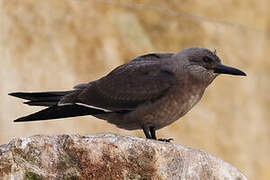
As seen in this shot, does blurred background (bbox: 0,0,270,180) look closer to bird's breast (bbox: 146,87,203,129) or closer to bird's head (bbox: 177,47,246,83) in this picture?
bird's breast (bbox: 146,87,203,129)

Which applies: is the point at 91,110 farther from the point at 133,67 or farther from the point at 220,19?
the point at 220,19

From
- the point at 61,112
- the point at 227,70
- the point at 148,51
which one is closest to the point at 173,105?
the point at 227,70

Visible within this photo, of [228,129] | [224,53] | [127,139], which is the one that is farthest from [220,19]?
[127,139]

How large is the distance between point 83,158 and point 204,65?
200 cm

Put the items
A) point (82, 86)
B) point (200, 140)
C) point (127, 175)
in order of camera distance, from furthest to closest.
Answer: point (200, 140) → point (82, 86) → point (127, 175)

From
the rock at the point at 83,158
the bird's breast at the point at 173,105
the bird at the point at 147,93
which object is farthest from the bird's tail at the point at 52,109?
the rock at the point at 83,158

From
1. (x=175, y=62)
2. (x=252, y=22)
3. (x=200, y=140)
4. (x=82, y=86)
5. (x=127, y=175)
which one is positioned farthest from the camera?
(x=252, y=22)

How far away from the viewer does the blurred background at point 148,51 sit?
10.2 metres

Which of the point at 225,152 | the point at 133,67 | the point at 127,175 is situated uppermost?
the point at 133,67

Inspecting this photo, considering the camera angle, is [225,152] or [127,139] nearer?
[127,139]

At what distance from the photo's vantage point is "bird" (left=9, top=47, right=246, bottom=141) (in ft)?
21.3

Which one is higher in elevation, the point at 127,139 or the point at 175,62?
the point at 175,62

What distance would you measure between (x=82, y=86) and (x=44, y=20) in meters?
3.56

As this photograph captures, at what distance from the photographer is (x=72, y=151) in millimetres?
5160
